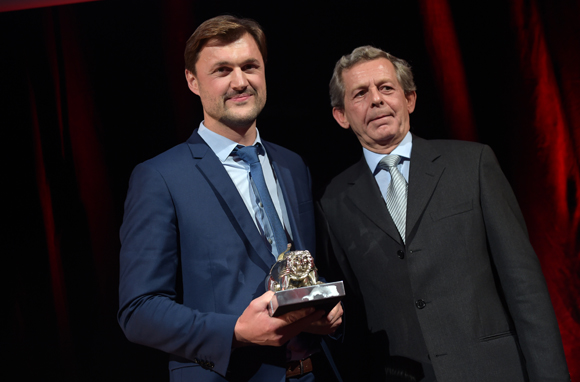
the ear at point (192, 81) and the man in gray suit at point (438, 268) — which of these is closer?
the man in gray suit at point (438, 268)

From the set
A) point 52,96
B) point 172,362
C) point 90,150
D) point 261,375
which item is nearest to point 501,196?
point 261,375

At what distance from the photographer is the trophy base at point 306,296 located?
3.95ft

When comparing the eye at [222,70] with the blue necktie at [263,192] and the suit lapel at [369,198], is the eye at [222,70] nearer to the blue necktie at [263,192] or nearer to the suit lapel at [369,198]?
the blue necktie at [263,192]

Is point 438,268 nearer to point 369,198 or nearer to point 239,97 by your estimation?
point 369,198

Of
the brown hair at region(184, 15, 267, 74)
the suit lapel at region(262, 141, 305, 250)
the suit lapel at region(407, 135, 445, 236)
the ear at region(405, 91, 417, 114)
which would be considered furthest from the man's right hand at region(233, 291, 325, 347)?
the ear at region(405, 91, 417, 114)

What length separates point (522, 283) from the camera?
1681mm

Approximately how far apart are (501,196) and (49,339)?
2278mm

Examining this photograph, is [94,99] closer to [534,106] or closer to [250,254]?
[250,254]

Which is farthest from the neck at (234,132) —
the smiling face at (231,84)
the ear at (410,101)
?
the ear at (410,101)

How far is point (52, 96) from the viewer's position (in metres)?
2.43

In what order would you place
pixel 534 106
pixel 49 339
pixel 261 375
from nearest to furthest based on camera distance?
pixel 261 375 < pixel 49 339 < pixel 534 106

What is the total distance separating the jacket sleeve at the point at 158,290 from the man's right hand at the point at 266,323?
5 cm

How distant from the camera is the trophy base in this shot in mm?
1205

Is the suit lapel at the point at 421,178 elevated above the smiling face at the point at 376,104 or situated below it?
below
